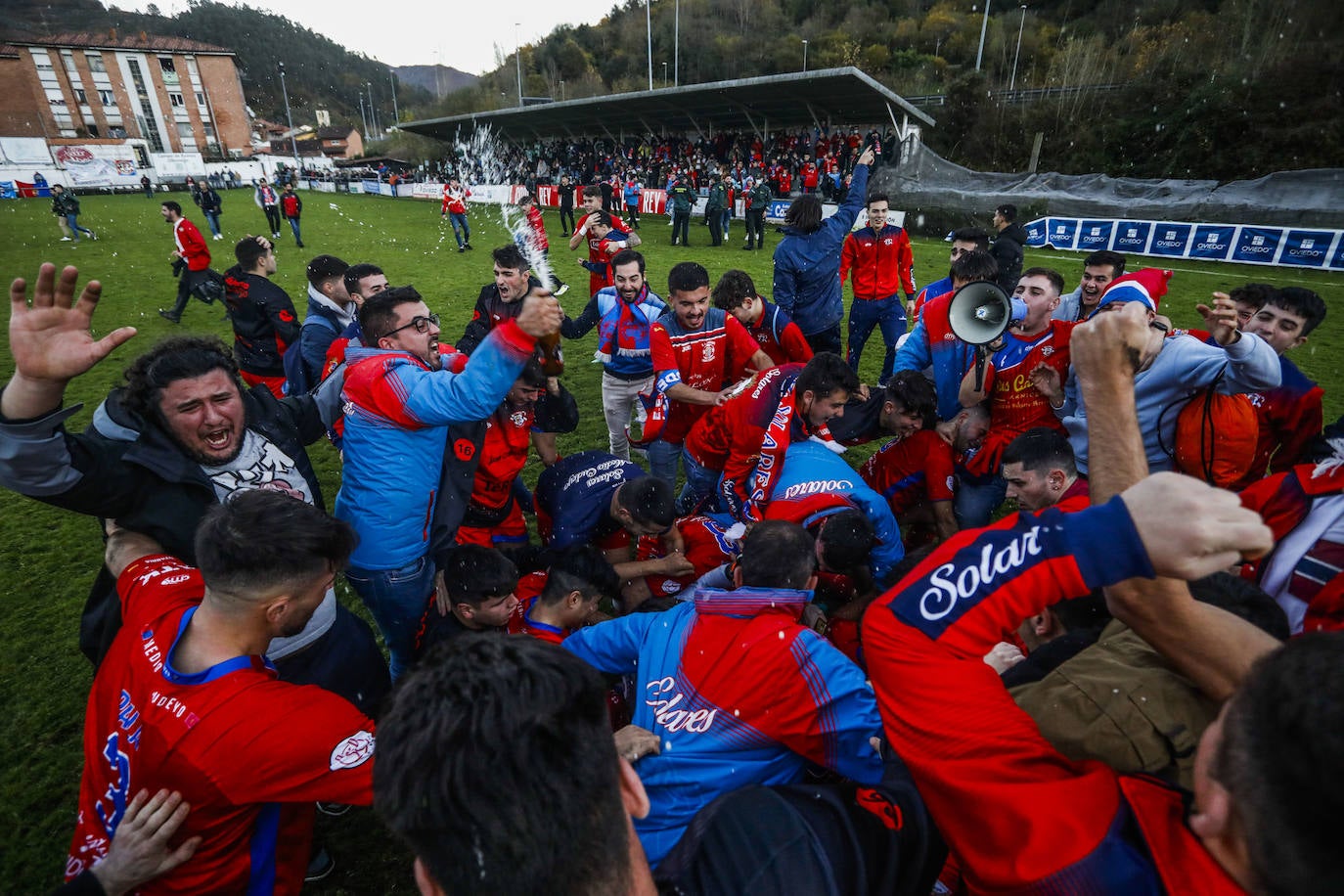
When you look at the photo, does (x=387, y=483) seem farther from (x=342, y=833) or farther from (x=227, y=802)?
(x=342, y=833)

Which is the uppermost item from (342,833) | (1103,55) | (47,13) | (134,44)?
(47,13)

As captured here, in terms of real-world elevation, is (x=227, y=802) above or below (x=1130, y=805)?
below

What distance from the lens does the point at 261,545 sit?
188 centimetres

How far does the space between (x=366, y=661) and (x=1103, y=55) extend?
36.0m

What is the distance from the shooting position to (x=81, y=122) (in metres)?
64.1

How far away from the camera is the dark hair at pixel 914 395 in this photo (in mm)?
4195

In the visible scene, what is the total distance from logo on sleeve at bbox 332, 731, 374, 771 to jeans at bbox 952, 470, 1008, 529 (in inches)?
152

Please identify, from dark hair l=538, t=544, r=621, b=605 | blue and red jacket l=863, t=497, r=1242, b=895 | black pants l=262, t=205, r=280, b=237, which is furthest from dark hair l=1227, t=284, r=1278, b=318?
black pants l=262, t=205, r=280, b=237

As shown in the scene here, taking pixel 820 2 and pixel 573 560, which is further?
pixel 820 2

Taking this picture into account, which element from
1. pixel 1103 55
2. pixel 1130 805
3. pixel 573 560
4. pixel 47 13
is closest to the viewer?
pixel 1130 805

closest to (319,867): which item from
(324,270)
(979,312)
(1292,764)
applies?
(1292,764)

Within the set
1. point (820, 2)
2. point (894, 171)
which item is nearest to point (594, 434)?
point (894, 171)

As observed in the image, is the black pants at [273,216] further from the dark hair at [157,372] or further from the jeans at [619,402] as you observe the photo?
the dark hair at [157,372]

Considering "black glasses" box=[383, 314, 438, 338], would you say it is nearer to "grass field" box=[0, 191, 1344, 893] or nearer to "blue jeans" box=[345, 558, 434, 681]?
"blue jeans" box=[345, 558, 434, 681]
